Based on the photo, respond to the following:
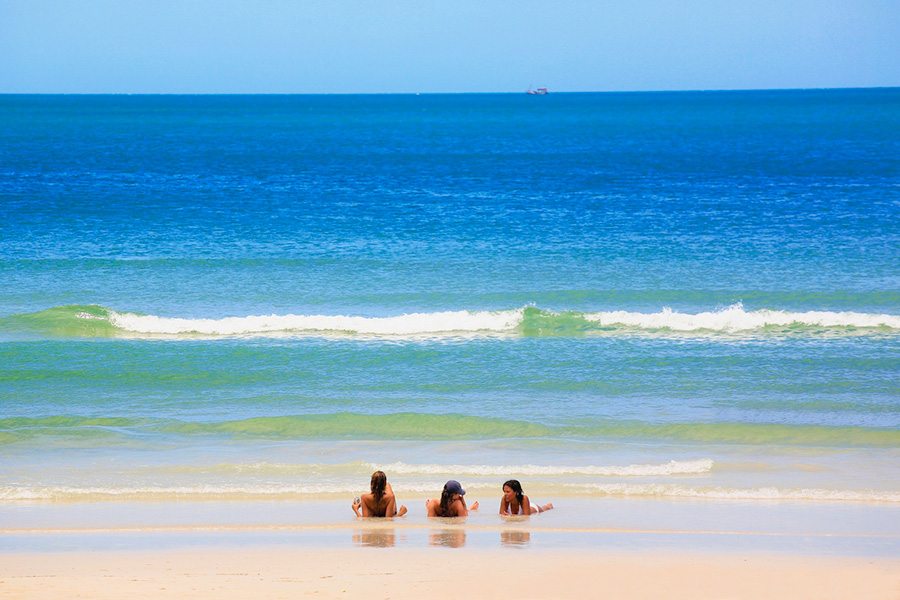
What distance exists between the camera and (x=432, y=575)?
6992 millimetres

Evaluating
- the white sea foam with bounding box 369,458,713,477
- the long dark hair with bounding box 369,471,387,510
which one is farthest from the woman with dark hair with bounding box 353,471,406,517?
the white sea foam with bounding box 369,458,713,477

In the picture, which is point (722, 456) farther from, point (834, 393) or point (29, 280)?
point (29, 280)

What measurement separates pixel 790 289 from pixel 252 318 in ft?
39.7

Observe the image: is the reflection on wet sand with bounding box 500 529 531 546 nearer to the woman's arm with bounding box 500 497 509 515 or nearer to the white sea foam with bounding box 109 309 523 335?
the woman's arm with bounding box 500 497 509 515

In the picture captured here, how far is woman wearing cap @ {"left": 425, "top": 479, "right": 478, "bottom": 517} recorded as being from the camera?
28.5ft

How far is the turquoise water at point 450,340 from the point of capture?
10.5 meters

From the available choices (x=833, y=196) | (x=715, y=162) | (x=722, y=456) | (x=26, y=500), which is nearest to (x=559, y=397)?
(x=722, y=456)

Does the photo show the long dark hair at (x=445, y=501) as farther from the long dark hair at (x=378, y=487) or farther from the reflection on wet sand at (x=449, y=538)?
the long dark hair at (x=378, y=487)

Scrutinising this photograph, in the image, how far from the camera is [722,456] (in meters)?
10.8

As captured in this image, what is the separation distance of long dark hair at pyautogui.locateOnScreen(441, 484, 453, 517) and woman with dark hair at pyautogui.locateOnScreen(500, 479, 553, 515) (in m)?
0.56

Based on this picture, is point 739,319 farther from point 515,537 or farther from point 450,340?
point 515,537

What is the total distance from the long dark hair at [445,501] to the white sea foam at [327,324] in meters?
8.76

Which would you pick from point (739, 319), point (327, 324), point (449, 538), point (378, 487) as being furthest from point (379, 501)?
point (739, 319)

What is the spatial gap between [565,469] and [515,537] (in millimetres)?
2193
